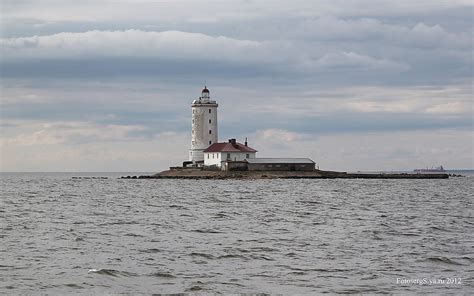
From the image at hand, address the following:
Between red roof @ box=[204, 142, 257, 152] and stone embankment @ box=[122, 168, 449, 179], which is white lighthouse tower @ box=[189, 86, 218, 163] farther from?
stone embankment @ box=[122, 168, 449, 179]

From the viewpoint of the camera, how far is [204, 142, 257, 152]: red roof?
95562 mm

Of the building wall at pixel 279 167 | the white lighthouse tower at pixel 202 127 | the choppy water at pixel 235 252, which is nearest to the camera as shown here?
the choppy water at pixel 235 252

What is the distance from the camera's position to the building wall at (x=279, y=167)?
92562 millimetres

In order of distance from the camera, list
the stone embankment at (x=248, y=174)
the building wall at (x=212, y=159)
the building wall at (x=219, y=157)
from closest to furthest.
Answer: the stone embankment at (x=248, y=174) → the building wall at (x=219, y=157) → the building wall at (x=212, y=159)

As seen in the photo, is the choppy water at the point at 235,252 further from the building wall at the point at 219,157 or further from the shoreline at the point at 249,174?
the building wall at the point at 219,157

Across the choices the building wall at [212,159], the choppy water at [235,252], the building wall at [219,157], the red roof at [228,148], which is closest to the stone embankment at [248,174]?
the building wall at [212,159]

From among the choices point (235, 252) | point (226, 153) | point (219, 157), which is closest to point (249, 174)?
point (226, 153)

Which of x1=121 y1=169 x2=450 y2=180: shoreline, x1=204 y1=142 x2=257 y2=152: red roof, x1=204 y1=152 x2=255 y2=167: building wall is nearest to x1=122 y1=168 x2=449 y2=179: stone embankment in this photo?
x1=121 y1=169 x2=450 y2=180: shoreline

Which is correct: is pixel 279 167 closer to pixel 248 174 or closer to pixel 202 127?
pixel 248 174

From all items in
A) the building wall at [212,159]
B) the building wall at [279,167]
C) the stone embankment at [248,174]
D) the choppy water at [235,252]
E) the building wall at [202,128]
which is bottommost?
the choppy water at [235,252]

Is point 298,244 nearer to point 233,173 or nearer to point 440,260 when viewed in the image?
point 440,260

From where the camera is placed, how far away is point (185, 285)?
17.7 meters

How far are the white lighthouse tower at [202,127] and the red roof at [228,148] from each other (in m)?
2.63

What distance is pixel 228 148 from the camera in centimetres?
9581
